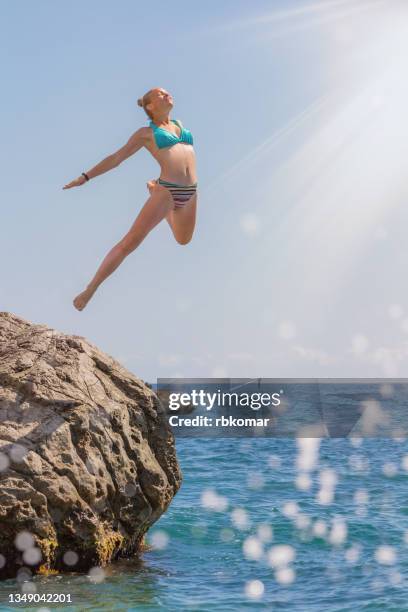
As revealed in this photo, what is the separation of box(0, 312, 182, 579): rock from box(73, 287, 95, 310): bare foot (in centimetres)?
164

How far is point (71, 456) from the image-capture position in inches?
347

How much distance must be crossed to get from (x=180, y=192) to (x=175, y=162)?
0.84 feet

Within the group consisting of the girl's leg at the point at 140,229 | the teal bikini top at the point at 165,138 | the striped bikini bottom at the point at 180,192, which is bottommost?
the girl's leg at the point at 140,229

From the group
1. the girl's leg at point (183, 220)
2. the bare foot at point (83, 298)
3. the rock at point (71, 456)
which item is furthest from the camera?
the rock at point (71, 456)

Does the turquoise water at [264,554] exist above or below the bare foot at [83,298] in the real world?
below

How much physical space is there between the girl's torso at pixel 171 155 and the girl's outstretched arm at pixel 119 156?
60 mm

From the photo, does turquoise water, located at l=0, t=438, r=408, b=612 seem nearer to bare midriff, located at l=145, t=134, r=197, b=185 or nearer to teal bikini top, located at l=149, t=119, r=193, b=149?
bare midriff, located at l=145, t=134, r=197, b=185

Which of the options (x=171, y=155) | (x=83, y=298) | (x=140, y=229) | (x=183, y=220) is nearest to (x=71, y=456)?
(x=83, y=298)

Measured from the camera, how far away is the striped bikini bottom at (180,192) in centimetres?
741

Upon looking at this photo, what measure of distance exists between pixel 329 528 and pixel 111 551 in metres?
5.14

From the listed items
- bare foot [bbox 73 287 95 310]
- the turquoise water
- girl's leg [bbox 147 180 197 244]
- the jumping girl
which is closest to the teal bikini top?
the jumping girl

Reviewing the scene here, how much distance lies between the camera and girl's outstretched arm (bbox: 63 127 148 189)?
7.43m

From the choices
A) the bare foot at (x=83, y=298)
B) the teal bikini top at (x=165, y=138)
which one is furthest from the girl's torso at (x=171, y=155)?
the bare foot at (x=83, y=298)

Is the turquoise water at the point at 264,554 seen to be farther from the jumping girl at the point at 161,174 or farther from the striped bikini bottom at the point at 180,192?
the striped bikini bottom at the point at 180,192
